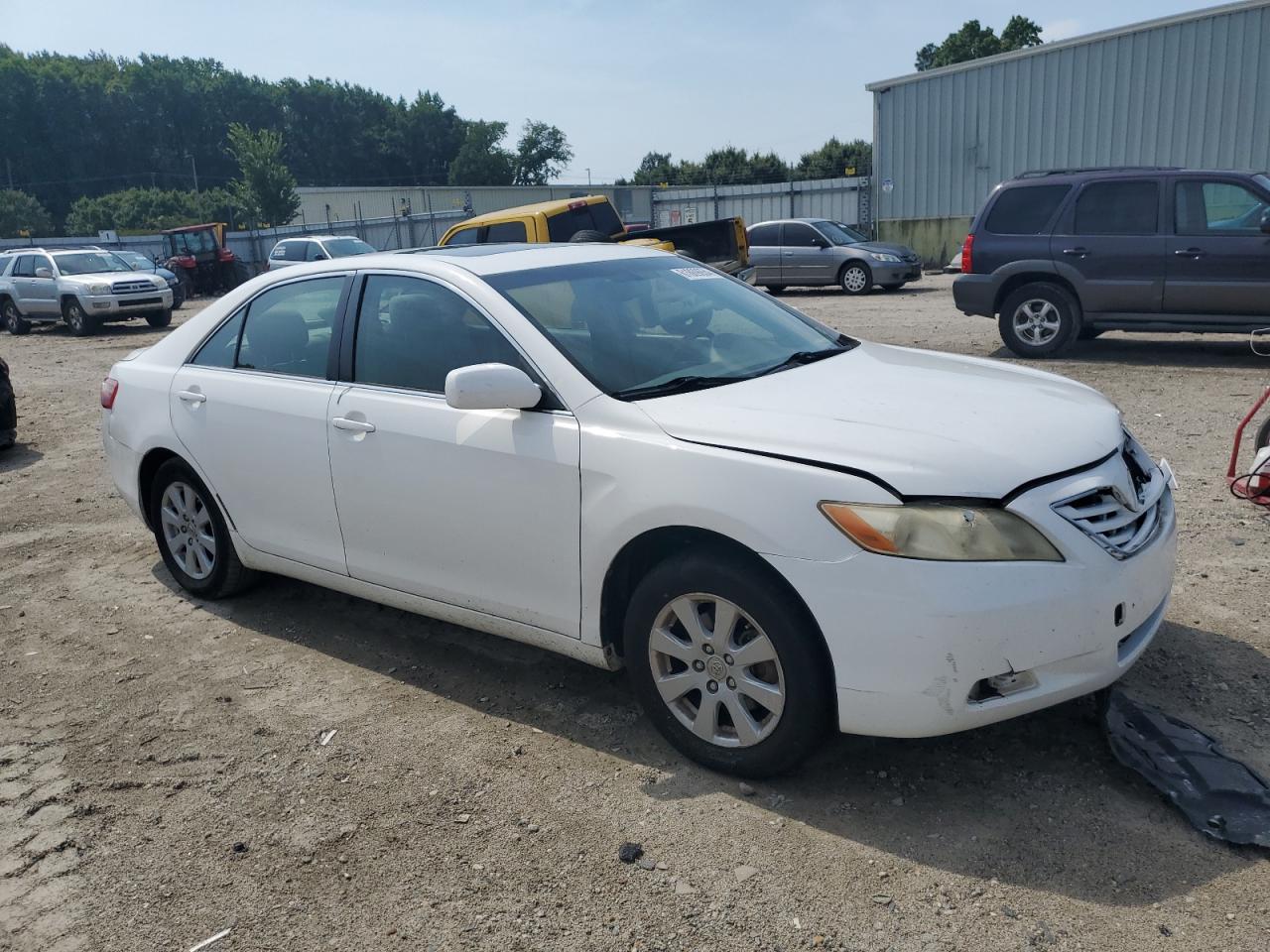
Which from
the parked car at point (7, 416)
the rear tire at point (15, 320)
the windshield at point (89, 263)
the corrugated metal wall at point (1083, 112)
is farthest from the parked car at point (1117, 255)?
the rear tire at point (15, 320)

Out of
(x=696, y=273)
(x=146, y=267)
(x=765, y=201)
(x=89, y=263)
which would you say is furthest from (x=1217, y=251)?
(x=765, y=201)

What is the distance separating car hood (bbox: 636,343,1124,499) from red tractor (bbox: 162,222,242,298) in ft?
97.2

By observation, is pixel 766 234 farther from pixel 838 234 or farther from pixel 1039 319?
pixel 1039 319

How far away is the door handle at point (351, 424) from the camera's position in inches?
158

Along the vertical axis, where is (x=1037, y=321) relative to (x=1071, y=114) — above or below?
below

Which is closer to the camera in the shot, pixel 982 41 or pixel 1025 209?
pixel 1025 209

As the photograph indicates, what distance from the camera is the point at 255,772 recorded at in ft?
11.7

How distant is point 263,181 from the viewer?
5300cm

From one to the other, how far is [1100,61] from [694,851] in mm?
26001

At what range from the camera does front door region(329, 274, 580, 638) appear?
351cm

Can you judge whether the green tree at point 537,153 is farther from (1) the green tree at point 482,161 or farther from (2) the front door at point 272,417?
(2) the front door at point 272,417

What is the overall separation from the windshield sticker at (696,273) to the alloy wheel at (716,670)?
1.78 metres

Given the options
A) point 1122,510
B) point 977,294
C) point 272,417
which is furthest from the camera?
point 977,294

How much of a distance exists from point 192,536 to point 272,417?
3.45ft
